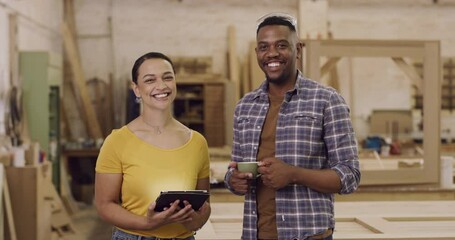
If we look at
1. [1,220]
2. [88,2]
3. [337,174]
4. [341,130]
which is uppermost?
[88,2]

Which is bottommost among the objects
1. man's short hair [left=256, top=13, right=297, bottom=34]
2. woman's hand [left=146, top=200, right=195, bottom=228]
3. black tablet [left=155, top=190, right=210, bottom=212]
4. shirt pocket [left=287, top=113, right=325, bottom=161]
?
woman's hand [left=146, top=200, right=195, bottom=228]

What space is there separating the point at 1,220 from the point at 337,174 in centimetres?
406

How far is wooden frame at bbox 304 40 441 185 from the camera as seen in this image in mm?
4832

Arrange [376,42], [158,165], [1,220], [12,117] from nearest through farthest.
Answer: [158,165], [376,42], [1,220], [12,117]

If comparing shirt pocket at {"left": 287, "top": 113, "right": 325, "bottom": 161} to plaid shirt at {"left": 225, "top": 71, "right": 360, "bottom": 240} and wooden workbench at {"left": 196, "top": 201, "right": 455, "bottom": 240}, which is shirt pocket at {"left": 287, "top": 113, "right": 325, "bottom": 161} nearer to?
plaid shirt at {"left": 225, "top": 71, "right": 360, "bottom": 240}

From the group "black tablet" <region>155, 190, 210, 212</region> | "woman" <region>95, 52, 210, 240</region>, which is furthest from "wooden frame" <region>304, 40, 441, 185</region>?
"black tablet" <region>155, 190, 210, 212</region>

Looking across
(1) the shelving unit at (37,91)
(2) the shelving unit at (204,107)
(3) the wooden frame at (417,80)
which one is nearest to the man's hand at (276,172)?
(3) the wooden frame at (417,80)

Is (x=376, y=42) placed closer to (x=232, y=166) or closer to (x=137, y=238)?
(x=232, y=166)

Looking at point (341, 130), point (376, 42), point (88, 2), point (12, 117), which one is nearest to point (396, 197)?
point (376, 42)

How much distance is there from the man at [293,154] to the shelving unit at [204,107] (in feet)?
25.5

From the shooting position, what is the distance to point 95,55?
10844 mm

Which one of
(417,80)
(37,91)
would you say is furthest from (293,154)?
(37,91)

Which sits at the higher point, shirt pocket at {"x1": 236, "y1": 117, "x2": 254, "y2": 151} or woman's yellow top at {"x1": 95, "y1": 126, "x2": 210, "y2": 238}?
shirt pocket at {"x1": 236, "y1": 117, "x2": 254, "y2": 151}

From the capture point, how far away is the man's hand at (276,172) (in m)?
2.02
